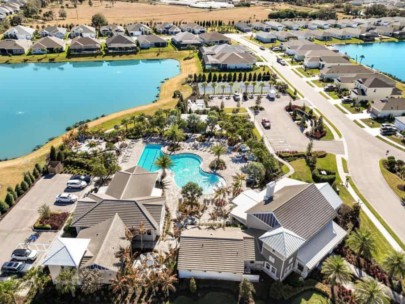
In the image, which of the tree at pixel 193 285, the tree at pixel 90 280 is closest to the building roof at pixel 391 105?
the tree at pixel 193 285

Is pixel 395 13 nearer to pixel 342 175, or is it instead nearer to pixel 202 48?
pixel 202 48

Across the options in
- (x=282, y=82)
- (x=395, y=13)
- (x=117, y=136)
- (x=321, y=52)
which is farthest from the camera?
(x=395, y=13)

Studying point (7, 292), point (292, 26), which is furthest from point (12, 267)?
point (292, 26)

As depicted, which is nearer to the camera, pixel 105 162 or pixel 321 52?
pixel 105 162

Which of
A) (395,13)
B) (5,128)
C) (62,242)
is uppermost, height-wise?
(395,13)

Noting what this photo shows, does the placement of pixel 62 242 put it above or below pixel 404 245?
above

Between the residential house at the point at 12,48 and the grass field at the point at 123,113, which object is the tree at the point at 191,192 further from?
the residential house at the point at 12,48

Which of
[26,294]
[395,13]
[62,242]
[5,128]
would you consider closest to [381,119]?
[62,242]

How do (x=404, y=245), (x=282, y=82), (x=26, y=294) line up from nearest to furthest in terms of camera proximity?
(x=26, y=294)
(x=404, y=245)
(x=282, y=82)
